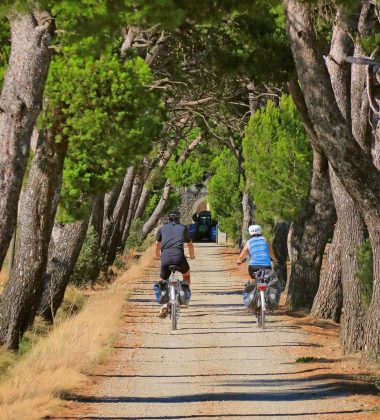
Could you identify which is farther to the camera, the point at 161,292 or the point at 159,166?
the point at 159,166

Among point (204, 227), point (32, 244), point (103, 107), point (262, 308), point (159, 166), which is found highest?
point (159, 166)

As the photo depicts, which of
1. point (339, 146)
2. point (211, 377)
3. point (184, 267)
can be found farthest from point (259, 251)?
point (211, 377)

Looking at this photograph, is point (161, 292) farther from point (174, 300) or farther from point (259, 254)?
point (259, 254)

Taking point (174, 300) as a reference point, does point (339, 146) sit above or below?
above

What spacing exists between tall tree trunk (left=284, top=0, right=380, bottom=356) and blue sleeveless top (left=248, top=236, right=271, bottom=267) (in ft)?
17.1

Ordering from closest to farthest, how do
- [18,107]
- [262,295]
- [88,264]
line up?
[18,107]
[262,295]
[88,264]

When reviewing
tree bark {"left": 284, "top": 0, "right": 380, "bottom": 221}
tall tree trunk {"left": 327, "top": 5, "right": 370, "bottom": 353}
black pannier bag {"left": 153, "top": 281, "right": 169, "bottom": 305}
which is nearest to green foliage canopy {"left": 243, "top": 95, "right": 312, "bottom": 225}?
black pannier bag {"left": 153, "top": 281, "right": 169, "bottom": 305}

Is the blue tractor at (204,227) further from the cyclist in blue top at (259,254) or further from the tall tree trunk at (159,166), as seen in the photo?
the cyclist in blue top at (259,254)

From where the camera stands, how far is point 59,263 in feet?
69.3

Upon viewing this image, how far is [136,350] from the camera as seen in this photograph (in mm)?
15539

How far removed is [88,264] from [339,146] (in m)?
16.5

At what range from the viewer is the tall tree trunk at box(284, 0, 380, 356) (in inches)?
525

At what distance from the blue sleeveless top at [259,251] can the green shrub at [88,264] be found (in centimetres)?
1000

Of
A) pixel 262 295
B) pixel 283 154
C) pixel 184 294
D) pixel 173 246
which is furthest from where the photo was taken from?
pixel 283 154
